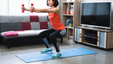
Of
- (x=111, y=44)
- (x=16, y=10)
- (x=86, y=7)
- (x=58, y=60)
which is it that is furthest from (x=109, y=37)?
(x=16, y=10)

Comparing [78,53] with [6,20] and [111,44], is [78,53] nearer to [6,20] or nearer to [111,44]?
[111,44]

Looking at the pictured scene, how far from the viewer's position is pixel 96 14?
189 inches

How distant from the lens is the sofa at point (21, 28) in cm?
455

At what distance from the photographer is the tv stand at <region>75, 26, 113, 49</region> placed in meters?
4.34

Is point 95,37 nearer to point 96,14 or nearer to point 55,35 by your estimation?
point 96,14

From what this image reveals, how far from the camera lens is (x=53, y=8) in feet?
11.4

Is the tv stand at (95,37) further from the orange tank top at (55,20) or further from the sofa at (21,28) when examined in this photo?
the orange tank top at (55,20)

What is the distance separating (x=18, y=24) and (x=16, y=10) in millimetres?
710

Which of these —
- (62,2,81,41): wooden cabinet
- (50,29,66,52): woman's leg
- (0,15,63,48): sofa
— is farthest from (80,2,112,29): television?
(50,29,66,52): woman's leg

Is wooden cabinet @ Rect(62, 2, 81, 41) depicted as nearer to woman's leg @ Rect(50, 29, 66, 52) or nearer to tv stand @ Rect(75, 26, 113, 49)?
tv stand @ Rect(75, 26, 113, 49)

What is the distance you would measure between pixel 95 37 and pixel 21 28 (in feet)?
7.12

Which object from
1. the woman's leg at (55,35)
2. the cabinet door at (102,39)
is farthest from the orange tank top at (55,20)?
the cabinet door at (102,39)

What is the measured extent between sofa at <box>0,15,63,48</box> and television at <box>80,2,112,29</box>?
4.09ft

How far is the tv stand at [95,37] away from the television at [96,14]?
197 millimetres
